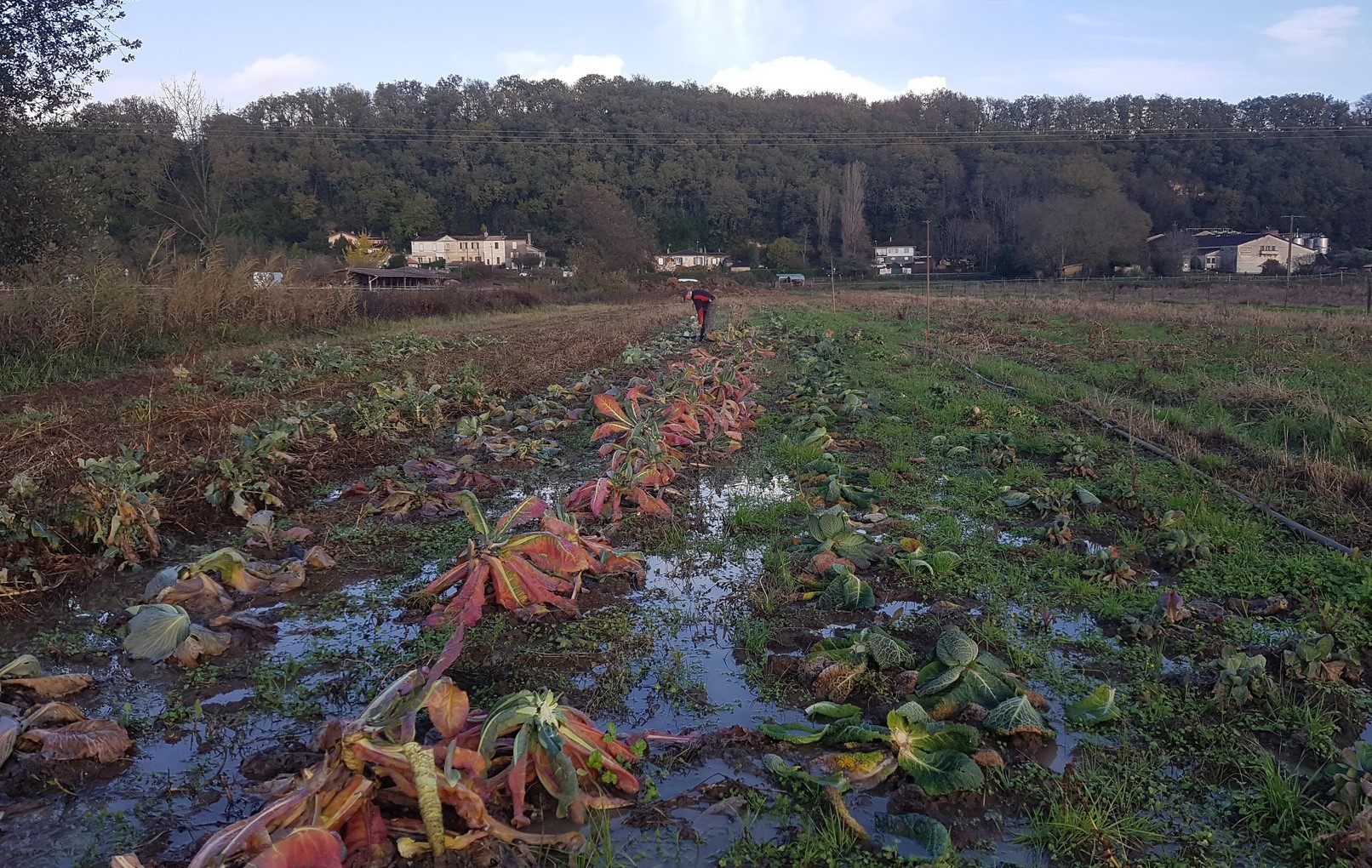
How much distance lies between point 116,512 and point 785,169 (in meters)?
88.8

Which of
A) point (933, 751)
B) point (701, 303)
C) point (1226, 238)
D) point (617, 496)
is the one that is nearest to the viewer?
point (933, 751)

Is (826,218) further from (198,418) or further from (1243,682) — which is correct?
(1243,682)

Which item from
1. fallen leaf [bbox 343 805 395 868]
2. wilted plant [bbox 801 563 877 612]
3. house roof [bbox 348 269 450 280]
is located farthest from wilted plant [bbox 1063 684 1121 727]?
house roof [bbox 348 269 450 280]

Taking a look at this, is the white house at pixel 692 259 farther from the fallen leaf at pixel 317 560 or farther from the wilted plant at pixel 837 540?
the fallen leaf at pixel 317 560

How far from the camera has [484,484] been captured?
6.30m

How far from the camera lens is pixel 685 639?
3816 mm

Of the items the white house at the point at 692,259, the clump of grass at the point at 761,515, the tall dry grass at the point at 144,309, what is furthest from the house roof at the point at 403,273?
the clump of grass at the point at 761,515

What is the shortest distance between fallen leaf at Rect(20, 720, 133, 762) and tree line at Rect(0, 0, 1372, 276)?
174 feet

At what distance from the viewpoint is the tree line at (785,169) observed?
62094mm

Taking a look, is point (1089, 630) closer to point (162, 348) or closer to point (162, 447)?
point (162, 447)

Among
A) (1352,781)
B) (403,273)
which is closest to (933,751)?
(1352,781)

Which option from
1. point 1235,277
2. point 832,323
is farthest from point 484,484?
point 1235,277

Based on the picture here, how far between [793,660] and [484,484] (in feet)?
11.3

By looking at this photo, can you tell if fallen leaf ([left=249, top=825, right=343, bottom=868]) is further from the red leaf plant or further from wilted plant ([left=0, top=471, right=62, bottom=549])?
wilted plant ([left=0, top=471, right=62, bottom=549])
